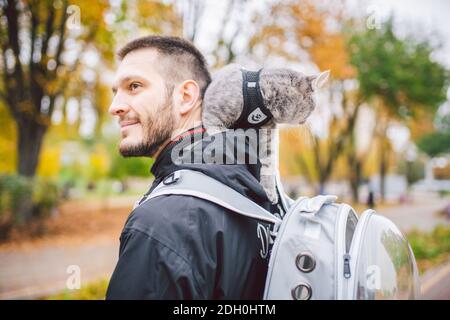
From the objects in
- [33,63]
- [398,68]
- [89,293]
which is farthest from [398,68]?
[89,293]

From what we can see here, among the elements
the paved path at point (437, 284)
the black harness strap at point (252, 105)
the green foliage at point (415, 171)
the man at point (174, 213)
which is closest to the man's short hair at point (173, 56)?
the man at point (174, 213)

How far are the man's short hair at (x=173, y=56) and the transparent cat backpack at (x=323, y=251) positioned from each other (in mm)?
513

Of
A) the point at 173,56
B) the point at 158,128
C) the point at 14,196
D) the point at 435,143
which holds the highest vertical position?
the point at 435,143

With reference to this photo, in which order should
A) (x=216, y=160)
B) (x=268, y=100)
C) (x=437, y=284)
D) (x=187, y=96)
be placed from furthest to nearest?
(x=437, y=284), (x=187, y=96), (x=268, y=100), (x=216, y=160)

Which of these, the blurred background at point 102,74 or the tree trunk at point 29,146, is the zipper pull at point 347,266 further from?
the tree trunk at point 29,146

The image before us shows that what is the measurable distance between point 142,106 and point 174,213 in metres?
0.57

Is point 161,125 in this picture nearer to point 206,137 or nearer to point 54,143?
point 206,137

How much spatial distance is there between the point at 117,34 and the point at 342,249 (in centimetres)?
912

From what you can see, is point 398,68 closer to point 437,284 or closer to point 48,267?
point 437,284

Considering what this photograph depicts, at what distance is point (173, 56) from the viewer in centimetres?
159

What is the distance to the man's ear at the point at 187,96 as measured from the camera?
1.57 meters

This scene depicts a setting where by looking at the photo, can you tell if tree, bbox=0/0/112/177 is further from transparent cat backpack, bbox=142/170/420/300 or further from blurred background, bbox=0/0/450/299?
transparent cat backpack, bbox=142/170/420/300

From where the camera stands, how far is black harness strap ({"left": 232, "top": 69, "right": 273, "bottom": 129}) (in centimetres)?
150

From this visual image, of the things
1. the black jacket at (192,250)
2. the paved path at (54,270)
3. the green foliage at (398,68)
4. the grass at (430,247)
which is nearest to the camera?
the black jacket at (192,250)
